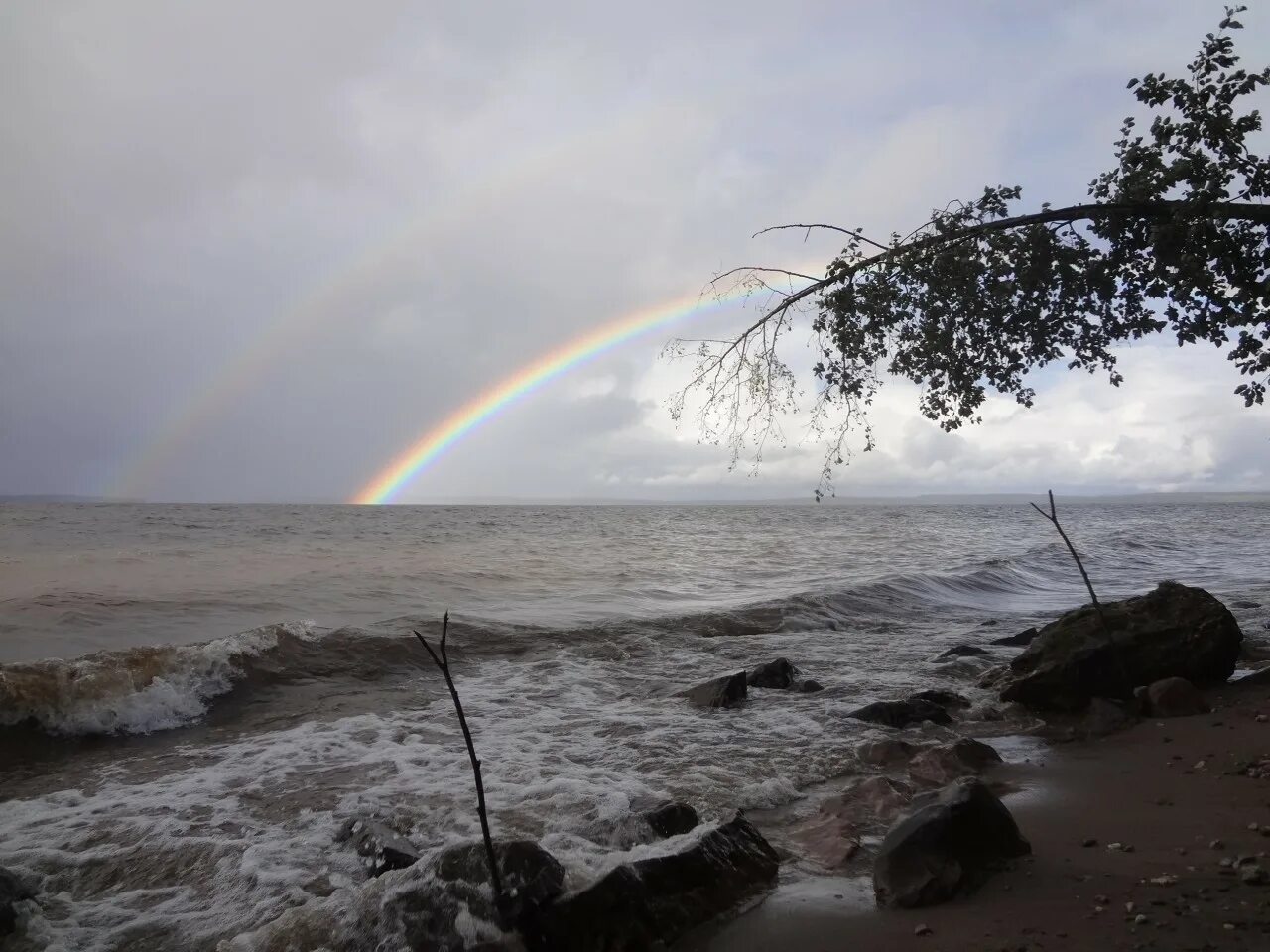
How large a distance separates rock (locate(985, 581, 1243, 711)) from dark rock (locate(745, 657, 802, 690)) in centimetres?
272

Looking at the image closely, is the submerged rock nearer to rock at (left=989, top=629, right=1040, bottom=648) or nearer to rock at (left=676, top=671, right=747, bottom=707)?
rock at (left=676, top=671, right=747, bottom=707)

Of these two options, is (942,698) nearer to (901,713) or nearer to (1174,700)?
(901,713)

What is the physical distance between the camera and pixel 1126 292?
9750mm

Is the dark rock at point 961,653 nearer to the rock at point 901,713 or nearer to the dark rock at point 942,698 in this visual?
the dark rock at point 942,698

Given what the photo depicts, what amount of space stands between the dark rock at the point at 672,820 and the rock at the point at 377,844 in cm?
163

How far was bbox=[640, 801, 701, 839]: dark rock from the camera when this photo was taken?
5574 mm

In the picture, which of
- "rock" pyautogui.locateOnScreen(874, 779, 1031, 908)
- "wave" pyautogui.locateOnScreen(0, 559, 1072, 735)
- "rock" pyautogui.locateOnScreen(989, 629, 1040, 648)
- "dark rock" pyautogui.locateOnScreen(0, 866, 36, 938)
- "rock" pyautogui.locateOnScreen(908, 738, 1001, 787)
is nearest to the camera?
"rock" pyautogui.locateOnScreen(874, 779, 1031, 908)

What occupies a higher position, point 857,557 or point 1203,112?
point 1203,112

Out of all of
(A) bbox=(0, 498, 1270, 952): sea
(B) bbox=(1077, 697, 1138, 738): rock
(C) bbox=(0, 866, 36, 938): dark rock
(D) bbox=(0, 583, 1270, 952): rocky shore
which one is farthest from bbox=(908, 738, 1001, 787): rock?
(C) bbox=(0, 866, 36, 938): dark rock

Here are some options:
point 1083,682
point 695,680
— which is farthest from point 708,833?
point 695,680

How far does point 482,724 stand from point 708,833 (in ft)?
16.9

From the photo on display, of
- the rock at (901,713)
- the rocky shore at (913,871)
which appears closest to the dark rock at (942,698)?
the rock at (901,713)

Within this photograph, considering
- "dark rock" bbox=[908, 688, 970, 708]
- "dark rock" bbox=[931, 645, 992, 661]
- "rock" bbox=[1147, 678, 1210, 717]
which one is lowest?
"dark rock" bbox=[931, 645, 992, 661]

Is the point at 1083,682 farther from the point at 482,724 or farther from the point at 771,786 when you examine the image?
the point at 482,724
